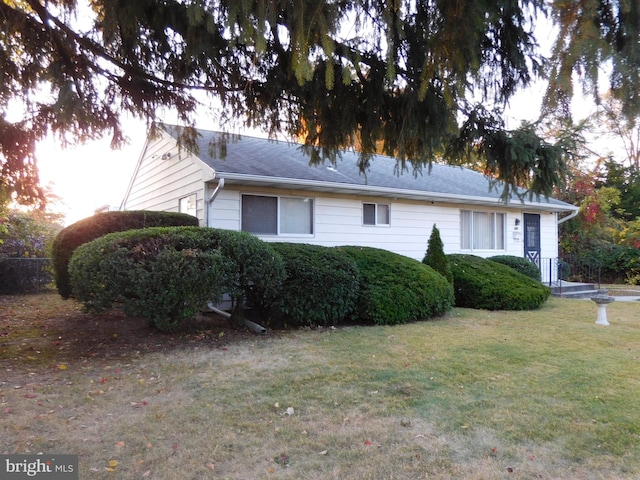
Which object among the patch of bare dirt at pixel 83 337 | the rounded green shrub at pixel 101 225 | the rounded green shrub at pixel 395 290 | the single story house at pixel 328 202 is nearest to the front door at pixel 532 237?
the single story house at pixel 328 202

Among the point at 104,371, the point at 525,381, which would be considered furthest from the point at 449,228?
the point at 104,371

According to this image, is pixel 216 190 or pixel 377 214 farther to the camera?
pixel 377 214

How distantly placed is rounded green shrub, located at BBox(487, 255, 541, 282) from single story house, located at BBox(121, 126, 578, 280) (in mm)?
557

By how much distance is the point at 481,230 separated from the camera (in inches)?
498

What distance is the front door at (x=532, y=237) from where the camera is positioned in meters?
13.5

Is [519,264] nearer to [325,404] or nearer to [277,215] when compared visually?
[277,215]

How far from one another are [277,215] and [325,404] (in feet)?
19.3

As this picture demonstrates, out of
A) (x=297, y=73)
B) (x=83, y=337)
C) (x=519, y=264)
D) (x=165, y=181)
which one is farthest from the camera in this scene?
(x=519, y=264)

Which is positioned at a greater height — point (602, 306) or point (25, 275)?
point (25, 275)

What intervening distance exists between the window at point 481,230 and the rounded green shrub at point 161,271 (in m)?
8.14

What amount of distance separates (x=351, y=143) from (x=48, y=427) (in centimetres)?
429

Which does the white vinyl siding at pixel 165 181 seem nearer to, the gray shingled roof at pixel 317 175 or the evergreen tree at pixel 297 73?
the gray shingled roof at pixel 317 175

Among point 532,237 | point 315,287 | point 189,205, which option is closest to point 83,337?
point 315,287

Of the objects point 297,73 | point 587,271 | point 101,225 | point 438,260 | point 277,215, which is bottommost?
point 587,271
